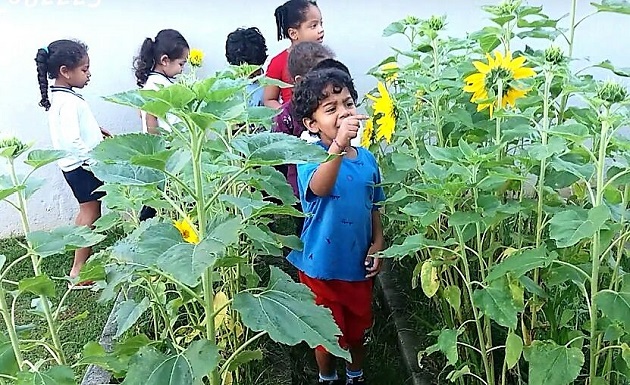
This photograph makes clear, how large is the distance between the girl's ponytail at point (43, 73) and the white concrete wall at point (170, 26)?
0.32 metres

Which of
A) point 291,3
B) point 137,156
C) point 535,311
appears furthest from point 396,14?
point 137,156

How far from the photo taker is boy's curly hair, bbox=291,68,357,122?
206 centimetres

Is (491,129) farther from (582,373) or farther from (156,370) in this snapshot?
(156,370)

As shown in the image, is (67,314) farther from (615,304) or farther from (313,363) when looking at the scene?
(615,304)

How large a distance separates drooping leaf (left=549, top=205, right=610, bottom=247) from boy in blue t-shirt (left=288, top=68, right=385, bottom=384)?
0.72 meters

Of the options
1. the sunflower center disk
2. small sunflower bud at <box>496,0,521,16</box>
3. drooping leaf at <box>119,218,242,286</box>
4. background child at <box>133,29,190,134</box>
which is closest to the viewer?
drooping leaf at <box>119,218,242,286</box>

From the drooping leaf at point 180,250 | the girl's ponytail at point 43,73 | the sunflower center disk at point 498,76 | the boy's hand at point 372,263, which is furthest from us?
the girl's ponytail at point 43,73

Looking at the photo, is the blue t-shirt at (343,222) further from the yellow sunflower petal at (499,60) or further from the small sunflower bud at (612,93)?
the small sunflower bud at (612,93)

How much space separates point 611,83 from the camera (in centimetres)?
138

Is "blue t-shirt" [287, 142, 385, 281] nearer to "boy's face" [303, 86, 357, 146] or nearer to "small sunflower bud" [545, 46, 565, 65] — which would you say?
"boy's face" [303, 86, 357, 146]

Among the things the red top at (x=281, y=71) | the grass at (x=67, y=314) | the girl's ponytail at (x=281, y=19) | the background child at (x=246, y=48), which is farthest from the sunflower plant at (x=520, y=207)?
the grass at (x=67, y=314)

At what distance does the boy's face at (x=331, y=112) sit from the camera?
2031 millimetres

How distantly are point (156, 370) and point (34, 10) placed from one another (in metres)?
3.10

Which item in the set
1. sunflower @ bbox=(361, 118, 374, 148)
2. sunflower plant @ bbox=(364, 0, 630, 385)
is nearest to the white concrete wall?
sunflower plant @ bbox=(364, 0, 630, 385)
